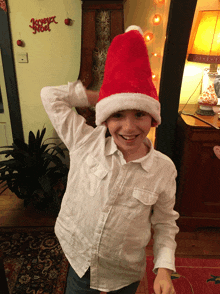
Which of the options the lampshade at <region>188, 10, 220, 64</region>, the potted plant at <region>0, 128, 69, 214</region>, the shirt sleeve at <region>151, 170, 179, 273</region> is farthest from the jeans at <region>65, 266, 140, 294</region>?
the lampshade at <region>188, 10, 220, 64</region>

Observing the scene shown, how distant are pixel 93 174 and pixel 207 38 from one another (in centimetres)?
140

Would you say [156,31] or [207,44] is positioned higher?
[156,31]

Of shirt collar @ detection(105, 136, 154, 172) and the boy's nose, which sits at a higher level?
the boy's nose

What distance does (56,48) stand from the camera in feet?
6.40

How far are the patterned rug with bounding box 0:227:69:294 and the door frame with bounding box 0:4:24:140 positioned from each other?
1.09 m

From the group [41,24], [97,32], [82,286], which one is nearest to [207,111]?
[97,32]

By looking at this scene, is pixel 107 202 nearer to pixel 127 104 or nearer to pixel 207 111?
pixel 127 104

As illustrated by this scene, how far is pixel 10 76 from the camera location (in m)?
2.10

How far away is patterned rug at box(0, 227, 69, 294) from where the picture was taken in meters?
1.38

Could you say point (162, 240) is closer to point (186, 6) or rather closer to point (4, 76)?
point (186, 6)

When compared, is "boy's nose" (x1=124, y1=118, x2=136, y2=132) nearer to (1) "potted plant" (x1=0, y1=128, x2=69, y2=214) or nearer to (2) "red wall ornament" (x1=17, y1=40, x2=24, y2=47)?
(1) "potted plant" (x1=0, y1=128, x2=69, y2=214)

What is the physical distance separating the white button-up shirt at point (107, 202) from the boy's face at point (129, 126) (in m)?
0.06

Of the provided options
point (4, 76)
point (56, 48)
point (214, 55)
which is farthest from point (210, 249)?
point (4, 76)

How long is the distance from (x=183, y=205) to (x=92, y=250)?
3.94ft
